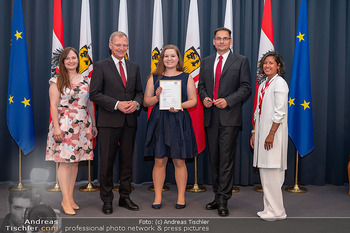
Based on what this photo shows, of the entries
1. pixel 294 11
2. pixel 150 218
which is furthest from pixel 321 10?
pixel 150 218

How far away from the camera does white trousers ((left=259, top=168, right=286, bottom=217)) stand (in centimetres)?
326

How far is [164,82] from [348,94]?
322 cm

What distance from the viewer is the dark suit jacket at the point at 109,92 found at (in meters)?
3.32

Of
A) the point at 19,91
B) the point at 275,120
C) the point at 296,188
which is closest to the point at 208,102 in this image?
the point at 275,120

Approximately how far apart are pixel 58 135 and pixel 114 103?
2.11 ft

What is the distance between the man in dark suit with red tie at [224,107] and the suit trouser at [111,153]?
90 centimetres

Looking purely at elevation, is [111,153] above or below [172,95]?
below

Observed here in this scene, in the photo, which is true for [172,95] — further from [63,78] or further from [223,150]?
[63,78]

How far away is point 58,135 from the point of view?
3.25 meters

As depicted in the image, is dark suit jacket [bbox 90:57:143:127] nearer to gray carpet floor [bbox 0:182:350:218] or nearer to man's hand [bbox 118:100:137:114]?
man's hand [bbox 118:100:137:114]

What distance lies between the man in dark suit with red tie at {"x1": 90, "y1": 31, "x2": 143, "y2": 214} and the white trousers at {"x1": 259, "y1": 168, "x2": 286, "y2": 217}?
4.72ft

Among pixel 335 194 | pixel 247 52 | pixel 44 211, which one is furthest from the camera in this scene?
pixel 247 52

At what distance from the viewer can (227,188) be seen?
3.48m

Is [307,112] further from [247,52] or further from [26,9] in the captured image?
[26,9]
